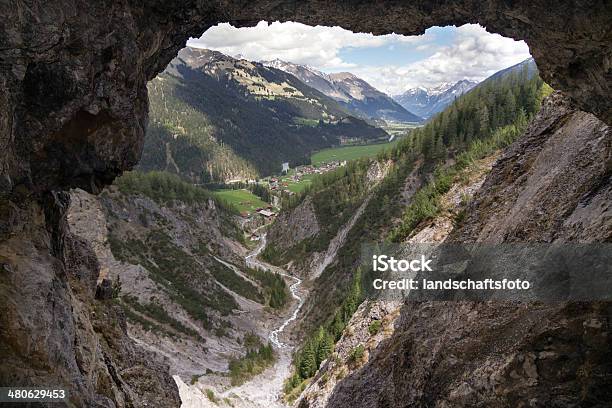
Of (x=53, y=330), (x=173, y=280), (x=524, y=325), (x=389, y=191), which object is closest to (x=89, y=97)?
(x=53, y=330)

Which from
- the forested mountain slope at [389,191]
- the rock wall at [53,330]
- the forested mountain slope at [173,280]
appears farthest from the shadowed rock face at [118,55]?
the forested mountain slope at [173,280]

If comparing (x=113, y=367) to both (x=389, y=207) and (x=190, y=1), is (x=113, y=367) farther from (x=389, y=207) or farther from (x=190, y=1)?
(x=389, y=207)

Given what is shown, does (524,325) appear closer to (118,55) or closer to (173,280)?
(118,55)

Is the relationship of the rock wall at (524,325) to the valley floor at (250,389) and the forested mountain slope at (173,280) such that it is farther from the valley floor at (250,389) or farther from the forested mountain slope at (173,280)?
the forested mountain slope at (173,280)

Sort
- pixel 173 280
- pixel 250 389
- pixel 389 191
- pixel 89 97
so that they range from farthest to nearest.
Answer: pixel 389 191
pixel 173 280
pixel 250 389
pixel 89 97

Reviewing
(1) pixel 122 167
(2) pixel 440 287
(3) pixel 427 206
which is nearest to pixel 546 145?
(2) pixel 440 287

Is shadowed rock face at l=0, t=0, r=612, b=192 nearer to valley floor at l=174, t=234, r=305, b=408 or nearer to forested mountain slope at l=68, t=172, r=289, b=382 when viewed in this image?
valley floor at l=174, t=234, r=305, b=408
